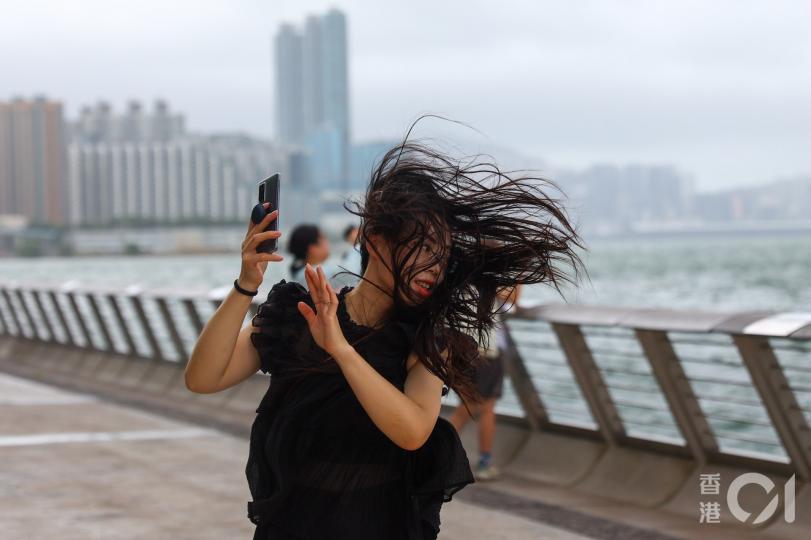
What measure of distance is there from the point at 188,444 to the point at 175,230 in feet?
300

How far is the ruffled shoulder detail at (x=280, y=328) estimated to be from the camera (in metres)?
2.68

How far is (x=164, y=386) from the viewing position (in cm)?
1271

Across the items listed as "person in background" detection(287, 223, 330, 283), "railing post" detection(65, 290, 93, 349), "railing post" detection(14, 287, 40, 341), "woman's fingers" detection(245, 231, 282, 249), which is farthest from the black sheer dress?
"railing post" detection(14, 287, 40, 341)

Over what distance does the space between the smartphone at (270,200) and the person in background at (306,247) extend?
5.15m

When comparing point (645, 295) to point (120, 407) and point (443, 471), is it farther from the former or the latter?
point (443, 471)

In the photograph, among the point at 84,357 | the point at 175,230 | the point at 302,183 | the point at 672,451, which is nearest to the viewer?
the point at 672,451

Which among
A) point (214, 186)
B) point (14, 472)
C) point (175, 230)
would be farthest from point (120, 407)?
point (214, 186)

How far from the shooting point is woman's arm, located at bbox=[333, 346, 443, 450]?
2.47 m

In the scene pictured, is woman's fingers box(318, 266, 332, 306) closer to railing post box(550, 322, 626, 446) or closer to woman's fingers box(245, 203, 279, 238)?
woman's fingers box(245, 203, 279, 238)

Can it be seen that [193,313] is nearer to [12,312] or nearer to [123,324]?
[123,324]

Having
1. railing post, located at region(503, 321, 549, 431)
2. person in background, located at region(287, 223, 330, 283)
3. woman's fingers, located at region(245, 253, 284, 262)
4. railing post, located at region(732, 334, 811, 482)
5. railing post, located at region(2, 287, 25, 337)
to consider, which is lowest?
railing post, located at region(2, 287, 25, 337)

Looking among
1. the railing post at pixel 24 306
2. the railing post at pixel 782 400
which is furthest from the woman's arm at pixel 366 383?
the railing post at pixel 24 306

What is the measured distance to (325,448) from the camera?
A: 8.80ft

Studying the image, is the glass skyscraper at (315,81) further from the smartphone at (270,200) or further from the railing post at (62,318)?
the smartphone at (270,200)
